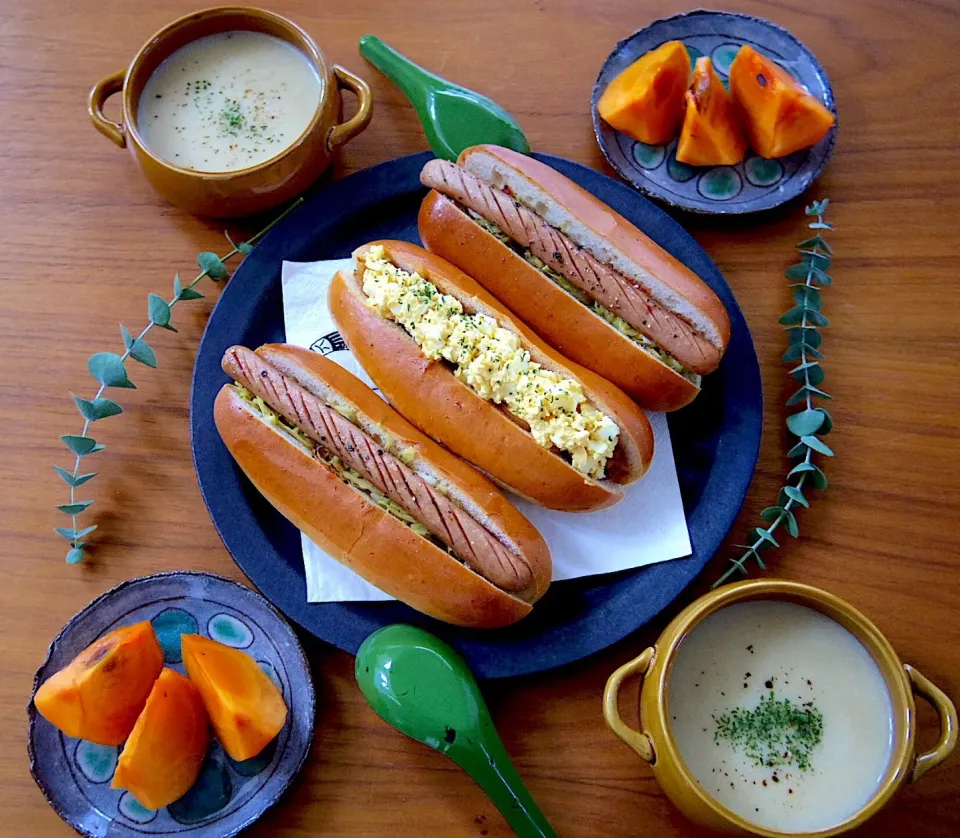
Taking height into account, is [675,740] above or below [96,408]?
below

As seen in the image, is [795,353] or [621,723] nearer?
[621,723]

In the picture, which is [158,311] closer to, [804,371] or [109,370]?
[109,370]

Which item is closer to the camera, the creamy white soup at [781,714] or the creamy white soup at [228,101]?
the creamy white soup at [781,714]

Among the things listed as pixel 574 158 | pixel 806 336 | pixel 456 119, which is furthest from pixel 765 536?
pixel 456 119

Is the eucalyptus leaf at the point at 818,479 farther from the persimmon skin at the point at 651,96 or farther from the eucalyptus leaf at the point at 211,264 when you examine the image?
the eucalyptus leaf at the point at 211,264

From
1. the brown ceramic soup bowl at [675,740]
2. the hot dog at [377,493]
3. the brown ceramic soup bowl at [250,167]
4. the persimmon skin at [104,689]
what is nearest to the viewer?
the brown ceramic soup bowl at [675,740]

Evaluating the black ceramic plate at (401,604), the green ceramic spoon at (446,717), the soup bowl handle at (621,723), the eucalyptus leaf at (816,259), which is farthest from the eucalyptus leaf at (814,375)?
the green ceramic spoon at (446,717)
